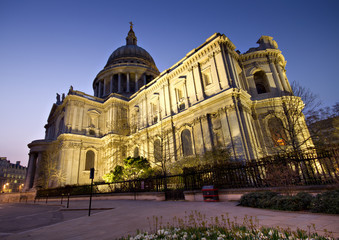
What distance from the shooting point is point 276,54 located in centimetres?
2425

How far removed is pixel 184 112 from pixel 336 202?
18.7 metres

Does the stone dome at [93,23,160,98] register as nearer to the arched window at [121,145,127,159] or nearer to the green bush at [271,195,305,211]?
the arched window at [121,145,127,159]

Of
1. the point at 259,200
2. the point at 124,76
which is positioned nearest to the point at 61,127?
the point at 124,76

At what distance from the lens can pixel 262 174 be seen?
→ 891 centimetres

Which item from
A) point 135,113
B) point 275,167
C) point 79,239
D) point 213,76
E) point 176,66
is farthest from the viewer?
point 135,113

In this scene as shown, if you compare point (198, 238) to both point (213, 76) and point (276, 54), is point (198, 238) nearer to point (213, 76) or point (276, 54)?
point (213, 76)

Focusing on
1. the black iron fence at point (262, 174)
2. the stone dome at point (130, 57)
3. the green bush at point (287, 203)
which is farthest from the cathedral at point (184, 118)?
the stone dome at point (130, 57)

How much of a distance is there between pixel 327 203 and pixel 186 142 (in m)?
17.7

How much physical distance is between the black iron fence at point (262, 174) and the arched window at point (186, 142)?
28.0 feet

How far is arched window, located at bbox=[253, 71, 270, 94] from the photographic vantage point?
23819 mm

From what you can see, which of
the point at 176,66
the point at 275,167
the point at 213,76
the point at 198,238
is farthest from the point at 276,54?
the point at 198,238

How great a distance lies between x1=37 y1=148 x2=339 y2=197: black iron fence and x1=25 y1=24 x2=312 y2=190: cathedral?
167 inches

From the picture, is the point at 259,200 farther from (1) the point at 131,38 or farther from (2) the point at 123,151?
(1) the point at 131,38

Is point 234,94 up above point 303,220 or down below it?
above
